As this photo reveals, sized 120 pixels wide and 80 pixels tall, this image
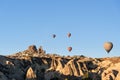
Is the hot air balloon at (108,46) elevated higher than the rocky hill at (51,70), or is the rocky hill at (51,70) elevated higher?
the hot air balloon at (108,46)

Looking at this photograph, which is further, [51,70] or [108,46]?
[51,70]

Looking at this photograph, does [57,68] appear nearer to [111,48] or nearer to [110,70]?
[110,70]

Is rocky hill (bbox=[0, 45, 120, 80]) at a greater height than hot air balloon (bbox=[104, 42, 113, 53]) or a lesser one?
lesser

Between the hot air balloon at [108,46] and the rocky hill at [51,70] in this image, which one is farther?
the rocky hill at [51,70]

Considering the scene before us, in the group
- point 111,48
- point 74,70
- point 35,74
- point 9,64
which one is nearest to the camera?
point 111,48

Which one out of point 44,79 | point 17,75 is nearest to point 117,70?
point 44,79

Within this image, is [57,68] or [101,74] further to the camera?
[57,68]

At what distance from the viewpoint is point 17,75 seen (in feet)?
555

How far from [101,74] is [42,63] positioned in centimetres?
3560

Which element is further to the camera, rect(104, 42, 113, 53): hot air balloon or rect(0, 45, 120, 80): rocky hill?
rect(0, 45, 120, 80): rocky hill

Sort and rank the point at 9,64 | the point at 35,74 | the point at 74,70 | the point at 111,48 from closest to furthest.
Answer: the point at 111,48, the point at 35,74, the point at 9,64, the point at 74,70

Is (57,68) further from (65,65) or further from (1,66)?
(1,66)

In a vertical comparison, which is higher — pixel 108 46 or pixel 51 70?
pixel 108 46

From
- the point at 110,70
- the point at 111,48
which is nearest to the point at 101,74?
the point at 110,70
